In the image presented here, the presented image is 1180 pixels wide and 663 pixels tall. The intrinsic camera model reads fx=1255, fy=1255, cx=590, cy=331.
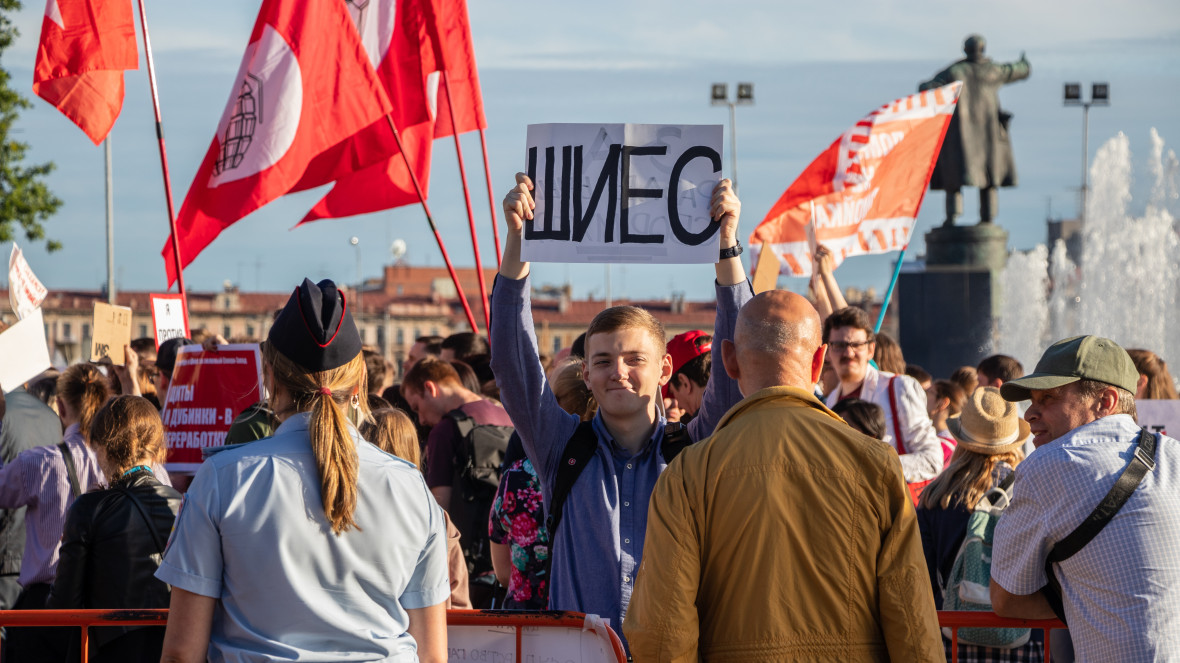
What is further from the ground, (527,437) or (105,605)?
(527,437)

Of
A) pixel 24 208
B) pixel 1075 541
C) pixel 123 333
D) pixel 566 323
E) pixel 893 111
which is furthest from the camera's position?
pixel 566 323

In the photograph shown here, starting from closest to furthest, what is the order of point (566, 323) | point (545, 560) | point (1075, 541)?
point (1075, 541)
point (545, 560)
point (566, 323)

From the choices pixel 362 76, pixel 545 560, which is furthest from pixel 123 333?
pixel 545 560

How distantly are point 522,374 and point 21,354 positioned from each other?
5.48m

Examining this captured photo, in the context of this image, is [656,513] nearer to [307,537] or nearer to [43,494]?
→ [307,537]

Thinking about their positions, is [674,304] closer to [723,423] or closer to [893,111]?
[893,111]

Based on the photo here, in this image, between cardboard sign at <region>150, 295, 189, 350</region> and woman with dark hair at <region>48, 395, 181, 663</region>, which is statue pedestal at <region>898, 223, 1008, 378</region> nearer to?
cardboard sign at <region>150, 295, 189, 350</region>

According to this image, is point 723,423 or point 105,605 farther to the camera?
point 105,605

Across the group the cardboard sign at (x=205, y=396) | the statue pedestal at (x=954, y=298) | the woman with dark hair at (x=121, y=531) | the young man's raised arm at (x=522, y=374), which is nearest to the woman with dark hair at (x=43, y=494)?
the cardboard sign at (x=205, y=396)

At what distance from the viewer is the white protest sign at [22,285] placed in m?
9.70

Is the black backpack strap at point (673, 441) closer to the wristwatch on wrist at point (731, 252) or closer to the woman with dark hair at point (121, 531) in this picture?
the wristwatch on wrist at point (731, 252)

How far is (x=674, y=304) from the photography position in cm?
10456

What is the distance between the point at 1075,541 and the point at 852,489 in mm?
1023

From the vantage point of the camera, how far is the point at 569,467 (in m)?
3.40
